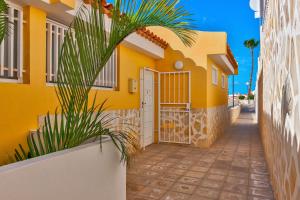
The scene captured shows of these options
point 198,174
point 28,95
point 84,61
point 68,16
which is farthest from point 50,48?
point 198,174

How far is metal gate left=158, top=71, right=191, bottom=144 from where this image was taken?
7141mm

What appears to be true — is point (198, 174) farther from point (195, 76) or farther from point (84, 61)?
point (195, 76)

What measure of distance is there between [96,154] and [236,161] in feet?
13.8

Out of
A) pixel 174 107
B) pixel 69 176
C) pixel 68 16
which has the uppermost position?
pixel 68 16

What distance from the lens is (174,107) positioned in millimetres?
7273

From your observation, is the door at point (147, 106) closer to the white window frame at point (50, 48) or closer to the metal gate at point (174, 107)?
the metal gate at point (174, 107)

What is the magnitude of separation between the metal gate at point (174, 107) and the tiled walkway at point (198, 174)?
64 centimetres

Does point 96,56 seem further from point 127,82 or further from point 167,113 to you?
point 167,113

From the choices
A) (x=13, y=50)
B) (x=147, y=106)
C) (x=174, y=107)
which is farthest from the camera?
(x=174, y=107)

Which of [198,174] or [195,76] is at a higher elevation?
[195,76]

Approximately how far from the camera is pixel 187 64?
711 centimetres

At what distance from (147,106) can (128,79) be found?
4.50 ft

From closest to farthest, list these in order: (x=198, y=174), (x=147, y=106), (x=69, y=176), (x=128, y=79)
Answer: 1. (x=69, y=176)
2. (x=198, y=174)
3. (x=128, y=79)
4. (x=147, y=106)

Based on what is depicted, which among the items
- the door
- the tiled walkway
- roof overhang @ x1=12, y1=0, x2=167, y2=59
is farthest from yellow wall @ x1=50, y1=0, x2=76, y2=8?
the door
